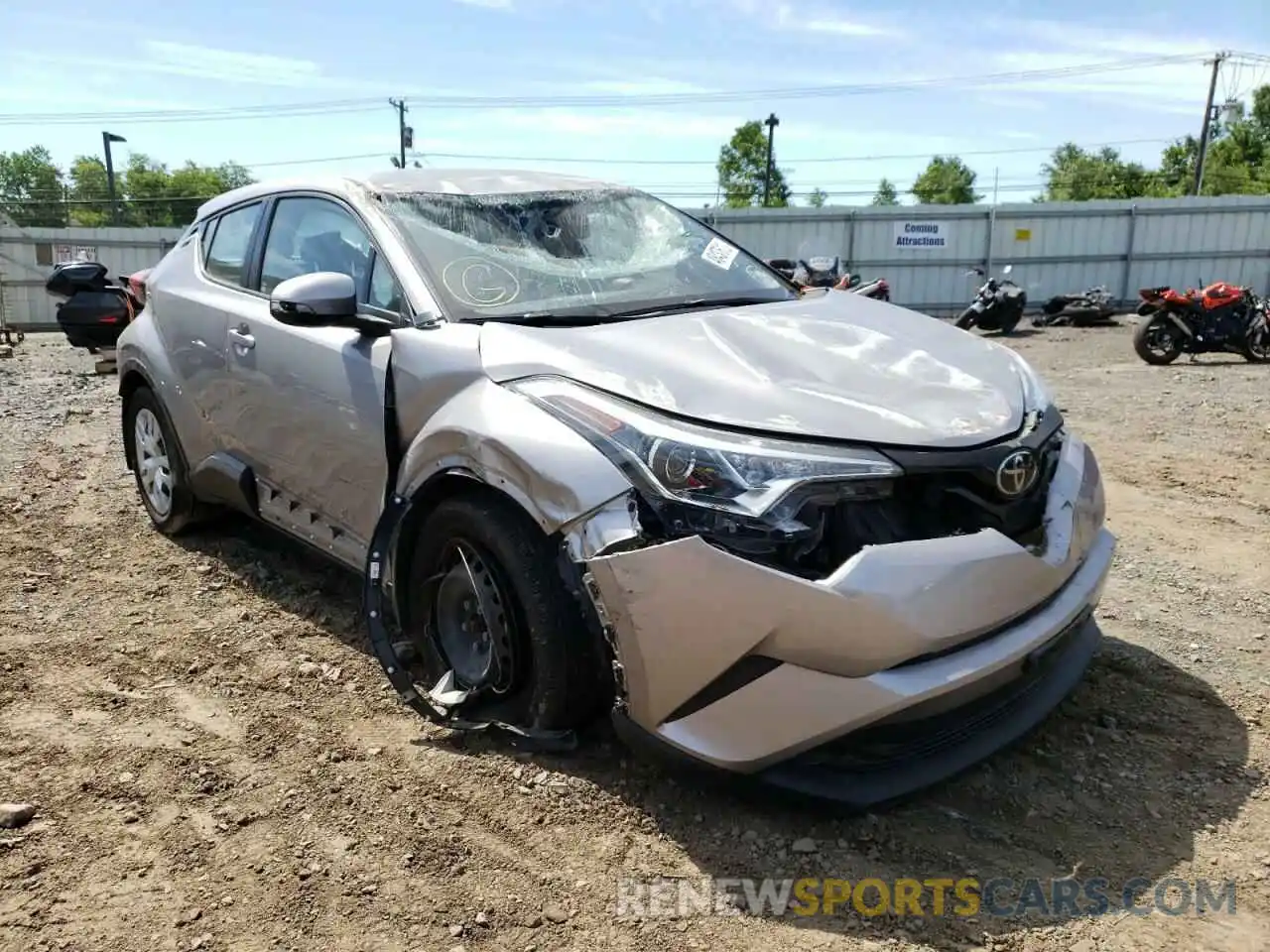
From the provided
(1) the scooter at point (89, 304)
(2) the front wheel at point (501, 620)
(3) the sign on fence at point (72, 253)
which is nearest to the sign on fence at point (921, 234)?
(1) the scooter at point (89, 304)

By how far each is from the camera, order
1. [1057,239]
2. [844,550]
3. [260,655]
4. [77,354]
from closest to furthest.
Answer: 1. [844,550]
2. [260,655]
3. [77,354]
4. [1057,239]

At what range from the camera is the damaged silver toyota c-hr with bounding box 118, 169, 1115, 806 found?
2305 millimetres

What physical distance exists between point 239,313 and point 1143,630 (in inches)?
145

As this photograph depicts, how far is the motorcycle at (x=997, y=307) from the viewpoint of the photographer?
→ 1748 centimetres

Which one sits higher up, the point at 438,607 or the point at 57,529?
the point at 438,607

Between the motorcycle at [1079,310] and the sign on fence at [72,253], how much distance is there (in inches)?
736

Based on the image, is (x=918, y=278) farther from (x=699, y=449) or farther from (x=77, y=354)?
(x=699, y=449)

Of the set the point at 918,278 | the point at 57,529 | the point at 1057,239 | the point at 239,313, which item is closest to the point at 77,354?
the point at 57,529

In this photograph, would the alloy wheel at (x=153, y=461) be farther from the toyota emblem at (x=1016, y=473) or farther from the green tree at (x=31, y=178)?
the green tree at (x=31, y=178)

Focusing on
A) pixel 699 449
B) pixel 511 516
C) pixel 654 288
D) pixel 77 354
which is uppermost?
pixel 654 288

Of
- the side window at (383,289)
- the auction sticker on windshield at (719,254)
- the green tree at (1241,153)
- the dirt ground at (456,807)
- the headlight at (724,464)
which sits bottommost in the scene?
the dirt ground at (456,807)

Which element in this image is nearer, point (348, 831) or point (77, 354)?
point (348, 831)

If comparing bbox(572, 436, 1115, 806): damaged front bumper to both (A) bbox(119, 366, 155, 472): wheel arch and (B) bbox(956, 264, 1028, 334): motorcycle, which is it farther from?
(B) bbox(956, 264, 1028, 334): motorcycle

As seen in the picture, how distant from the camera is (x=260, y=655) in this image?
3.70 meters
